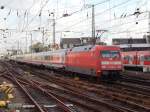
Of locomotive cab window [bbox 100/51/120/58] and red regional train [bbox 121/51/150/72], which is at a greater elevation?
locomotive cab window [bbox 100/51/120/58]

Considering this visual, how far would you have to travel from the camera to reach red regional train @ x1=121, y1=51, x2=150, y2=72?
44.2 metres

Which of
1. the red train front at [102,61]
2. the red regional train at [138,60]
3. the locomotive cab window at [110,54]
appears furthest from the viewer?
the red regional train at [138,60]

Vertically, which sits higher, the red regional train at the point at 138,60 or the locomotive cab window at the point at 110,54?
the locomotive cab window at the point at 110,54

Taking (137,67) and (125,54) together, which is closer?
(137,67)

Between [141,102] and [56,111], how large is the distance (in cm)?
425

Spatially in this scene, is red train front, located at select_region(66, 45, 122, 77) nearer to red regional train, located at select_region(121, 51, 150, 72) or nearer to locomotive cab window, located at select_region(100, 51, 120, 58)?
locomotive cab window, located at select_region(100, 51, 120, 58)

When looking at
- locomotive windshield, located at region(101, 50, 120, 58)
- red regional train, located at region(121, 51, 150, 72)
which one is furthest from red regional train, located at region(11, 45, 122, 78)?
red regional train, located at region(121, 51, 150, 72)

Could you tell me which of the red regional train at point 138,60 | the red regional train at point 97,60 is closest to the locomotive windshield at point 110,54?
the red regional train at point 97,60

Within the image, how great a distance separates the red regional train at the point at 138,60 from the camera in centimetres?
4420

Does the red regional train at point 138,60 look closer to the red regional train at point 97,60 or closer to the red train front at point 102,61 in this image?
the red regional train at point 97,60

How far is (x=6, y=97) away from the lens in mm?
18453

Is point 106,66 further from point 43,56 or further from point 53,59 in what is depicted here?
point 43,56

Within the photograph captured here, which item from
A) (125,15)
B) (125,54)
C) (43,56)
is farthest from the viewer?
(43,56)

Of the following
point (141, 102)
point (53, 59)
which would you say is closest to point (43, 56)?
point (53, 59)
